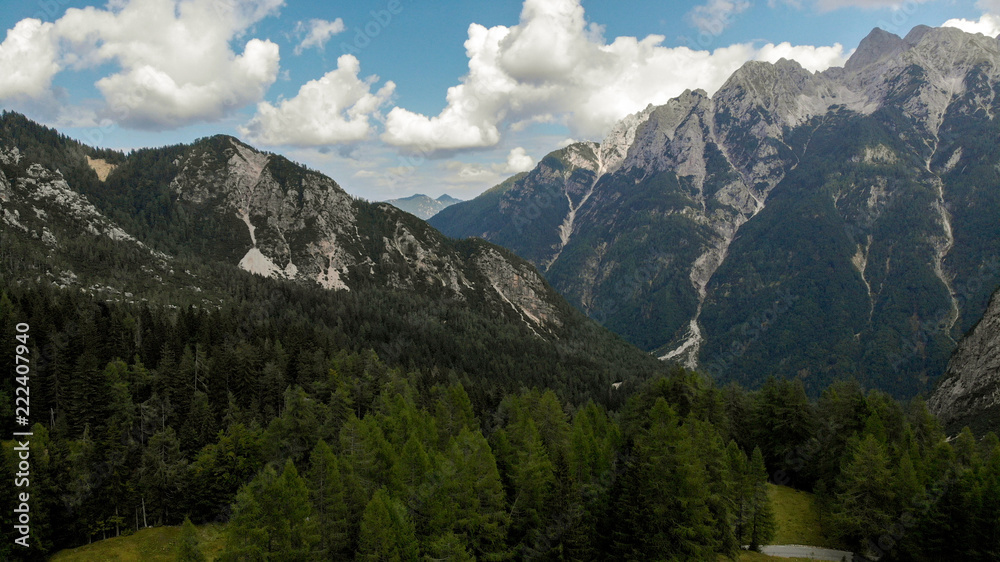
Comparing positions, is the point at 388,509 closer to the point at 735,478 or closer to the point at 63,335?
the point at 735,478

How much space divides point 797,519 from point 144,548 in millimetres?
64473

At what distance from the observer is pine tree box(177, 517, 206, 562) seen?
32.2m

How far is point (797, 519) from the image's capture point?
56.2 metres

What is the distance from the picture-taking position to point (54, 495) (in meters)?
46.2

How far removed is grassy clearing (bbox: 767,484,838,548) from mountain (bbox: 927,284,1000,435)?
79745 millimetres

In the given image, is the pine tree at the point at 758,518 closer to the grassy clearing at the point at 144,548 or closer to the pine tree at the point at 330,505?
the pine tree at the point at 330,505

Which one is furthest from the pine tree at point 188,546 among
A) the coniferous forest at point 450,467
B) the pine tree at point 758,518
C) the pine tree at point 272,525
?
the pine tree at point 758,518

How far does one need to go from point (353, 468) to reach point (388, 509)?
8043 millimetres

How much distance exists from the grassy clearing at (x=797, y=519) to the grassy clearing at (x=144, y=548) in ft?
176

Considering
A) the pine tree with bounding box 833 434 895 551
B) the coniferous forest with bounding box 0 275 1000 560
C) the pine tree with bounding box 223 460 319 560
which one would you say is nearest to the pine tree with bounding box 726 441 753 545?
the coniferous forest with bounding box 0 275 1000 560

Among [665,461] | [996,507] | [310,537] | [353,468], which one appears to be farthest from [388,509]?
[996,507]

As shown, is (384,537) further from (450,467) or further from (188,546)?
(188,546)

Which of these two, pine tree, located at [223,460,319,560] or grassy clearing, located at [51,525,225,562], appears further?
grassy clearing, located at [51,525,225,562]

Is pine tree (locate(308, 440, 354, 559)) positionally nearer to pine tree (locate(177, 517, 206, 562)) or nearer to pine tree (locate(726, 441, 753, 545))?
pine tree (locate(177, 517, 206, 562))
